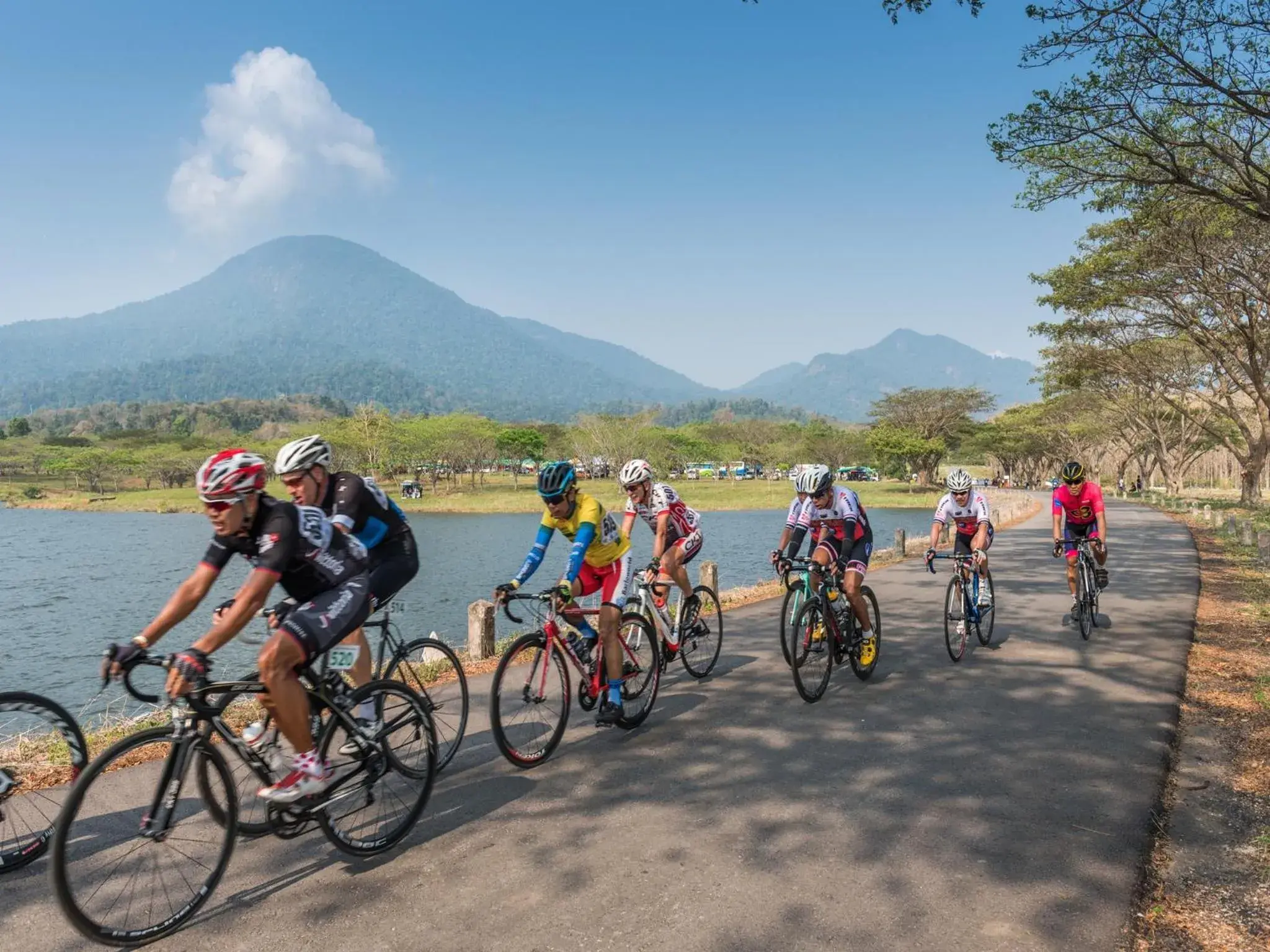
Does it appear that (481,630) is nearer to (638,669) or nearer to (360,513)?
(638,669)

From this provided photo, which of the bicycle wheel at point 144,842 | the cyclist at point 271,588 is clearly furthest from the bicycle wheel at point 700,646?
the bicycle wheel at point 144,842

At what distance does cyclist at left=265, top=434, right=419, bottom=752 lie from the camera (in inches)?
A: 207

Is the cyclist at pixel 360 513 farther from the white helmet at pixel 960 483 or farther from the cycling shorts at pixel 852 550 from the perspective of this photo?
the white helmet at pixel 960 483

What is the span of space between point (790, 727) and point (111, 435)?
180 m

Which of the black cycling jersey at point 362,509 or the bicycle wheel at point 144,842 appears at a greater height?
the black cycling jersey at point 362,509

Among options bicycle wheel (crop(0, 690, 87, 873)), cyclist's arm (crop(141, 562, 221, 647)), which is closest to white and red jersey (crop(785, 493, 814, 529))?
cyclist's arm (crop(141, 562, 221, 647))

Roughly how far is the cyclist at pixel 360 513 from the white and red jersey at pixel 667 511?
10.1 feet

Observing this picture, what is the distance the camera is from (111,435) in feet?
504

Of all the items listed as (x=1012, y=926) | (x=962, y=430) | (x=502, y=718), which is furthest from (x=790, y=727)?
(x=962, y=430)

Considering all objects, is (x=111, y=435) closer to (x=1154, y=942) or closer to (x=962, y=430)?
(x=962, y=430)

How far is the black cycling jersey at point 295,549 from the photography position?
159 inches

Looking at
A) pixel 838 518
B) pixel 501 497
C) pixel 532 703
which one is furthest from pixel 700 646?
pixel 501 497

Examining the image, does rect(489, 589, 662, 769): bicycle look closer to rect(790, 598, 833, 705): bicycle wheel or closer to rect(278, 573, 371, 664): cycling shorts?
rect(278, 573, 371, 664): cycling shorts

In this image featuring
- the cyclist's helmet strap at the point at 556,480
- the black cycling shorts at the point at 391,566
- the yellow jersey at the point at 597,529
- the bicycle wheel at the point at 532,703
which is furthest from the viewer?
the yellow jersey at the point at 597,529
